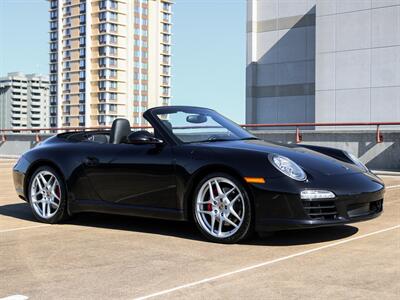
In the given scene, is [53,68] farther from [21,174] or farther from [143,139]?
[143,139]

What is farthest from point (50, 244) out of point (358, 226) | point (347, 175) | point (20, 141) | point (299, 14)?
point (299, 14)

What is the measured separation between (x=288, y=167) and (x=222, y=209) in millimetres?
692

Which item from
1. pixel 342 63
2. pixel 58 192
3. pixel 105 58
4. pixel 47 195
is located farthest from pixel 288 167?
pixel 105 58

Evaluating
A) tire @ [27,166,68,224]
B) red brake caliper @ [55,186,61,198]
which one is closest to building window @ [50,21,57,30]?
tire @ [27,166,68,224]

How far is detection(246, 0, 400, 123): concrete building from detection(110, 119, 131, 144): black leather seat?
28356 mm

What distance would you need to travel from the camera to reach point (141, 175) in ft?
19.8

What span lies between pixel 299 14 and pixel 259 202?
3672cm

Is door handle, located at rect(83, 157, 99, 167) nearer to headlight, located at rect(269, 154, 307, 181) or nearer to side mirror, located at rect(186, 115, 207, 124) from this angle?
side mirror, located at rect(186, 115, 207, 124)

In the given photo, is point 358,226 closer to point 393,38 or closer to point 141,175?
point 141,175

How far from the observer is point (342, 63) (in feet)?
112

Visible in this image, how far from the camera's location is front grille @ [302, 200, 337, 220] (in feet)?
17.0

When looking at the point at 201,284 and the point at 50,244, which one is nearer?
the point at 201,284

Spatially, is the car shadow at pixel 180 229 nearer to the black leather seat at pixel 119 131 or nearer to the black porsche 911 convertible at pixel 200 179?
the black porsche 911 convertible at pixel 200 179

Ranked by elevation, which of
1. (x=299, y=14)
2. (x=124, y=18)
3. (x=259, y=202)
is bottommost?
(x=259, y=202)
